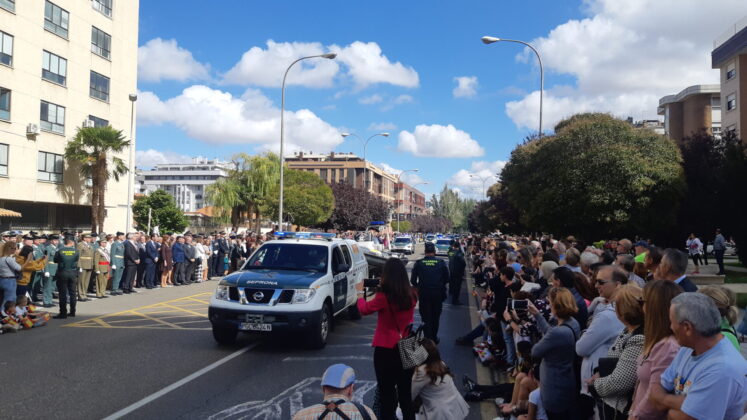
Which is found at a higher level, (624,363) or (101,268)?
(624,363)

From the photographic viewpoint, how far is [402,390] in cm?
496

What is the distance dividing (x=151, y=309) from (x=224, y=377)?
7106 millimetres

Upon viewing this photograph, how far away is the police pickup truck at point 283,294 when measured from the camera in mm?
8594

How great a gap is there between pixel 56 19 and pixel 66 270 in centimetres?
2652

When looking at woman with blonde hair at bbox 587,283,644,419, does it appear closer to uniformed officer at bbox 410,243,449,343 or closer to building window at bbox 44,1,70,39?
uniformed officer at bbox 410,243,449,343

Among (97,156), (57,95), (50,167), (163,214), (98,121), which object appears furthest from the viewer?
(163,214)

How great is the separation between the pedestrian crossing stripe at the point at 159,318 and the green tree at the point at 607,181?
517 inches

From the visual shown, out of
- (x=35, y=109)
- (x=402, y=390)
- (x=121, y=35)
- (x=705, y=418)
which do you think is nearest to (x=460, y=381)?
(x=402, y=390)

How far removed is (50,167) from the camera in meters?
31.8

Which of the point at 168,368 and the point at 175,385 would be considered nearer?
the point at 175,385

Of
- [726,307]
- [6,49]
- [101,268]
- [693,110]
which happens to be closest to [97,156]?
[6,49]

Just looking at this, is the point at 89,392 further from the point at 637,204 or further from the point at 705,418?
the point at 637,204

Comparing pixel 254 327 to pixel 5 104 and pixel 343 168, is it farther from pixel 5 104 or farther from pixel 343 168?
pixel 343 168

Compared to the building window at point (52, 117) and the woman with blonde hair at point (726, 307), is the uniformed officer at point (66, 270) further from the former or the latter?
the building window at point (52, 117)
